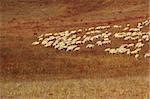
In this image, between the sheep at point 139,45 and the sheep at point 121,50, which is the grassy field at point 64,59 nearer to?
the sheep at point 139,45

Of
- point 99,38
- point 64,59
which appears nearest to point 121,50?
point 99,38

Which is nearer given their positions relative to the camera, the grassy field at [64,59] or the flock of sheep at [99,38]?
the grassy field at [64,59]

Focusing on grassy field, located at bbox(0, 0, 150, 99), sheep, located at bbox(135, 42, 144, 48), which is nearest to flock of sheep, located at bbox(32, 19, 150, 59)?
sheep, located at bbox(135, 42, 144, 48)

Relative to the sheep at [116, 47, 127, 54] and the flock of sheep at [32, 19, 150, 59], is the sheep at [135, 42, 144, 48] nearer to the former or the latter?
the flock of sheep at [32, 19, 150, 59]

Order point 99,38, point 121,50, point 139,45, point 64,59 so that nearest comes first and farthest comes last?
point 64,59, point 121,50, point 139,45, point 99,38

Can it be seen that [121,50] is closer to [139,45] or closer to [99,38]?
[139,45]

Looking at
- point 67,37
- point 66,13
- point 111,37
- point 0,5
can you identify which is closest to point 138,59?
point 111,37

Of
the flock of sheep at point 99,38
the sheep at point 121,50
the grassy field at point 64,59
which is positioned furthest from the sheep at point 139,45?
the sheep at point 121,50
